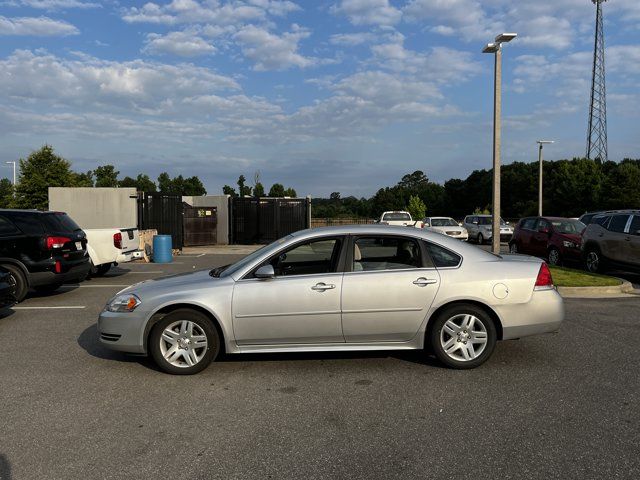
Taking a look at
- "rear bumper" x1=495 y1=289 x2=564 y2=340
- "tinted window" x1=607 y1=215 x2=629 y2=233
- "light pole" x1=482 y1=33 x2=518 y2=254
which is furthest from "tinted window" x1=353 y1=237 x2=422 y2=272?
"tinted window" x1=607 y1=215 x2=629 y2=233

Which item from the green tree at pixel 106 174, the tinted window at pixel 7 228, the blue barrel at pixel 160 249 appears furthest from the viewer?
the green tree at pixel 106 174

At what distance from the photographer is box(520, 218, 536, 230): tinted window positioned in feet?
54.6

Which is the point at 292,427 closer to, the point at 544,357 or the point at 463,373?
the point at 463,373

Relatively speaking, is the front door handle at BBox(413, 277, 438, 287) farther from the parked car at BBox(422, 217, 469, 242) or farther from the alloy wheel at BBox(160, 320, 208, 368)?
the parked car at BBox(422, 217, 469, 242)

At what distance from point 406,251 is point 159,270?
1143cm

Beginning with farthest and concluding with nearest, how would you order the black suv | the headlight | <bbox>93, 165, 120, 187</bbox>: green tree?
1. <bbox>93, 165, 120, 187</bbox>: green tree
2. the black suv
3. the headlight

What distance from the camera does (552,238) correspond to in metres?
15.5

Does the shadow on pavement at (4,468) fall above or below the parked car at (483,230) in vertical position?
below

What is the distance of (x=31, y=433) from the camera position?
394 centimetres

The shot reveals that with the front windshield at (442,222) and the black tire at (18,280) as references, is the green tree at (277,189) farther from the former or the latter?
the black tire at (18,280)

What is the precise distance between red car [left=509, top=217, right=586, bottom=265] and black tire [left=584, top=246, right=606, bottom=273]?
86cm

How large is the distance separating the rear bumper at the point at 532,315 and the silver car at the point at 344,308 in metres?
0.01

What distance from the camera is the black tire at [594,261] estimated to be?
13.3 metres

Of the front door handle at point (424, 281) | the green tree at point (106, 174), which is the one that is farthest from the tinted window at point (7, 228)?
the green tree at point (106, 174)
